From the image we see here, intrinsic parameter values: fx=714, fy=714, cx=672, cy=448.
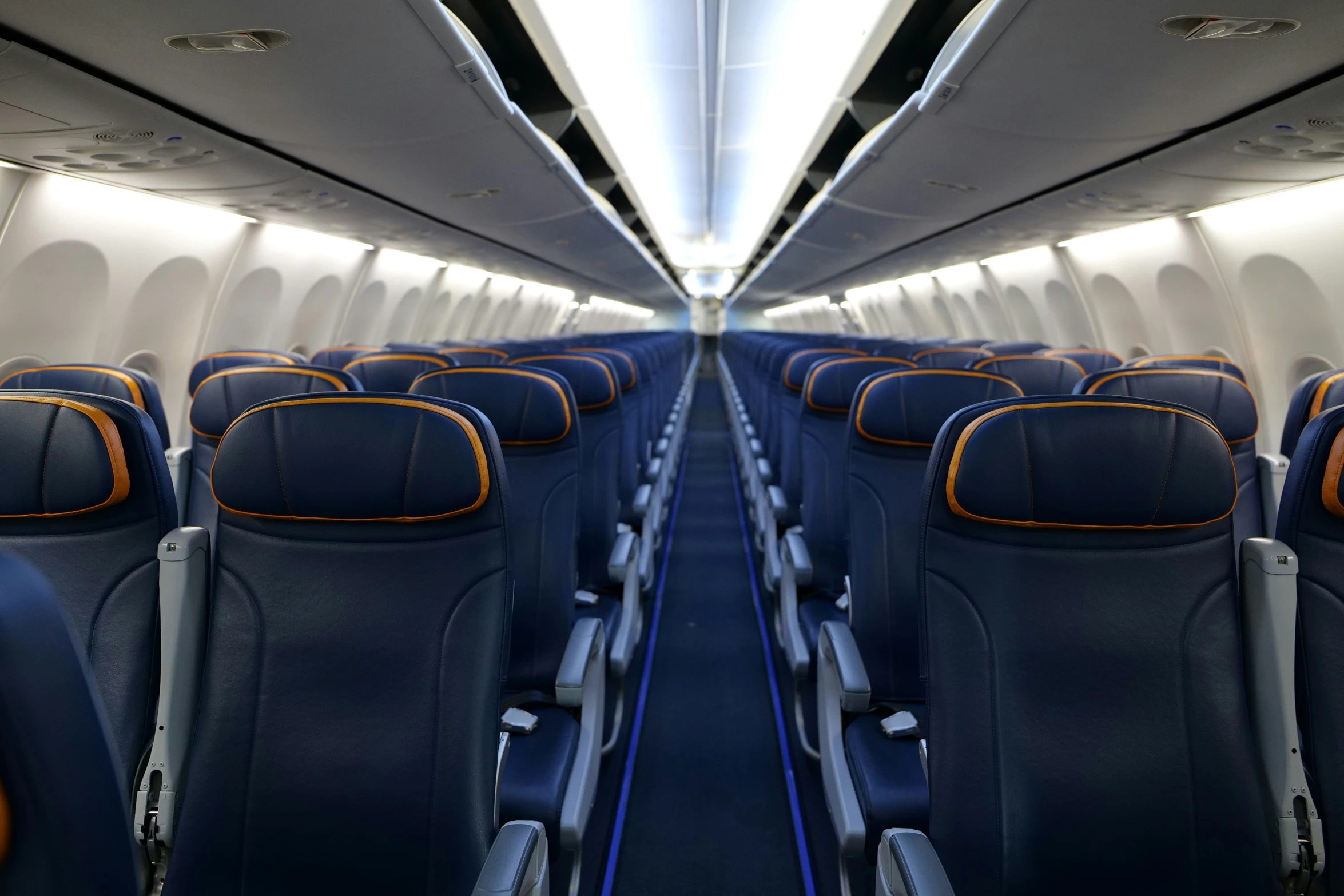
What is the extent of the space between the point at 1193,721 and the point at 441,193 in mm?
5584

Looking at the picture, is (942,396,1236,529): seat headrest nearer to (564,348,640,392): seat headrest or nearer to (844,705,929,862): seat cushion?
(844,705,929,862): seat cushion

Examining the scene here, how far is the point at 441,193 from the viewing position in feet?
18.1

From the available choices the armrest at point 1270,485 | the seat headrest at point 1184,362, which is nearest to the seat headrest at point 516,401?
the armrest at point 1270,485

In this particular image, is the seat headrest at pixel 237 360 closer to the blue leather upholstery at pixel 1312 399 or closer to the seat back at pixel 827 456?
the seat back at pixel 827 456

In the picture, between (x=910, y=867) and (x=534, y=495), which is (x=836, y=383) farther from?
(x=910, y=867)

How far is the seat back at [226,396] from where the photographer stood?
110 inches

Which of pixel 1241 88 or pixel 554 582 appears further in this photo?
pixel 1241 88

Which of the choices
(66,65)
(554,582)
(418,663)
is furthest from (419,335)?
(418,663)

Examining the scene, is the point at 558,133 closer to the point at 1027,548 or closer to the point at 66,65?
the point at 66,65

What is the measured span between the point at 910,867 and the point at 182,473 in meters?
2.69

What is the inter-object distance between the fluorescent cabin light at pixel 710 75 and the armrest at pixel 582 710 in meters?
4.22

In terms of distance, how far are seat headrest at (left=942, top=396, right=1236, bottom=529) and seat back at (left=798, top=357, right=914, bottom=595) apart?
1855 millimetres

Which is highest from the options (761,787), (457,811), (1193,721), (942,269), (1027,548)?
(942,269)

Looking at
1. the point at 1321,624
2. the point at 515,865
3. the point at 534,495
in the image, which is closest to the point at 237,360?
the point at 534,495
